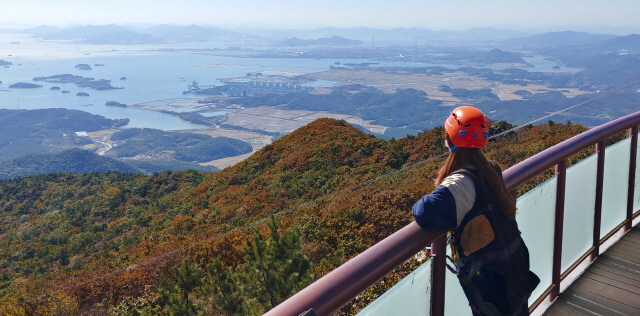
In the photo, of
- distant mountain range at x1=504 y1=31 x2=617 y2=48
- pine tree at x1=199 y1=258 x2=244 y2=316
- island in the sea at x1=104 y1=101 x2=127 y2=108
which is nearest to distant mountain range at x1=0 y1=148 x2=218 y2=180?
pine tree at x1=199 y1=258 x2=244 y2=316

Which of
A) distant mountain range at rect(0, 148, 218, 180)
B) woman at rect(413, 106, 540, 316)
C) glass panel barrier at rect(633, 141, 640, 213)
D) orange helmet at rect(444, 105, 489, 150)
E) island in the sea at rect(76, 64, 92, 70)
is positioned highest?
island in the sea at rect(76, 64, 92, 70)

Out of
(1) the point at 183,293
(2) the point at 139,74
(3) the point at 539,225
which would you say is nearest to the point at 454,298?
(3) the point at 539,225

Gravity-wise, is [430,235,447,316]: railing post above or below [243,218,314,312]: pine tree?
above

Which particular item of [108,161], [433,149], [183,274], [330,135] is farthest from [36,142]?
Answer: [183,274]

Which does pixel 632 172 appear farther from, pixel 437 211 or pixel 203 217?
pixel 203 217

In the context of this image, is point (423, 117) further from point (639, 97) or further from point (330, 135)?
point (330, 135)

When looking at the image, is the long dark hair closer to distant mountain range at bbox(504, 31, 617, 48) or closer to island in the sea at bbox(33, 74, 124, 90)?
distant mountain range at bbox(504, 31, 617, 48)

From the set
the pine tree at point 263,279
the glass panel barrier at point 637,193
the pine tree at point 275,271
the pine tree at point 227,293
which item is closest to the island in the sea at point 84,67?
the pine tree at point 227,293
